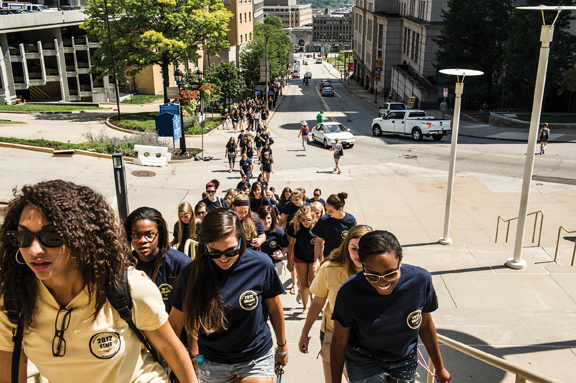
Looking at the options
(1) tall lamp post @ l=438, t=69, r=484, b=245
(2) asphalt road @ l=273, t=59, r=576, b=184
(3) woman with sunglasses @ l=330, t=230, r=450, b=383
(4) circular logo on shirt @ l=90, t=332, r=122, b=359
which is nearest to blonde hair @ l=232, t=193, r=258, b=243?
(3) woman with sunglasses @ l=330, t=230, r=450, b=383

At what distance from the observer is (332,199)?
6.90 meters

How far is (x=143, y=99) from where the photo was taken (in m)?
51.8

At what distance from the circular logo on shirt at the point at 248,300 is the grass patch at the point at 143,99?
4847cm

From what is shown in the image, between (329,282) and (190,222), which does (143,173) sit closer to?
(190,222)

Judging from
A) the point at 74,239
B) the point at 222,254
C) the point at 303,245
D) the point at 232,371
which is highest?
the point at 74,239

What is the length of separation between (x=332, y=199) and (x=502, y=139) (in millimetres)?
27136

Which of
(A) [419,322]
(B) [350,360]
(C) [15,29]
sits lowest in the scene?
(B) [350,360]

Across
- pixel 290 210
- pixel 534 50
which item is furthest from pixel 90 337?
pixel 534 50

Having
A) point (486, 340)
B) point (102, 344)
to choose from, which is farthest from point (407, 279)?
point (486, 340)

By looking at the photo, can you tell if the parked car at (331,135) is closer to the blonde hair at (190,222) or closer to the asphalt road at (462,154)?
the asphalt road at (462,154)

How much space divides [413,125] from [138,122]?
18194 mm

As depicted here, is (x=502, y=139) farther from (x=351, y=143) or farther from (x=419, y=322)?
(x=419, y=322)

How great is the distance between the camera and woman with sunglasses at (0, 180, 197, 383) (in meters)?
2.63

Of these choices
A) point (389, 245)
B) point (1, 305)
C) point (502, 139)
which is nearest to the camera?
point (1, 305)
